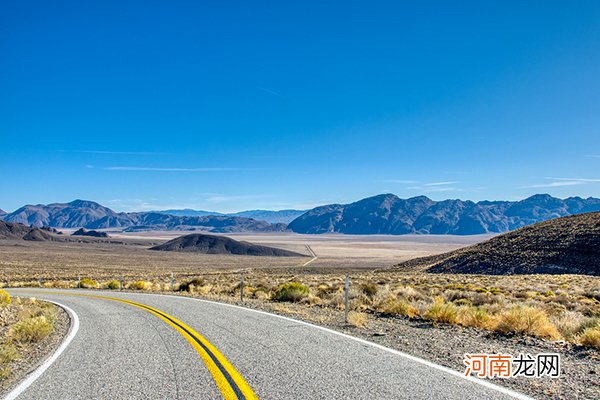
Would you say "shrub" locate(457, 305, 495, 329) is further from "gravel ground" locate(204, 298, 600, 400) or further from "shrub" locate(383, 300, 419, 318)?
"shrub" locate(383, 300, 419, 318)

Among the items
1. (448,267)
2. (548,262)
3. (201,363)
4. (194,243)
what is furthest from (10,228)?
(201,363)

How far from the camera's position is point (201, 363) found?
712cm

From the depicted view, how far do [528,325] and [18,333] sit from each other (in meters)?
11.6

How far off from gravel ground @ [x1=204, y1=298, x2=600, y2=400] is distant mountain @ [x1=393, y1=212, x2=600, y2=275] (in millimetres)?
38025

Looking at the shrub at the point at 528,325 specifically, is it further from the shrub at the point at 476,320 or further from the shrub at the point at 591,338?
the shrub at the point at 591,338

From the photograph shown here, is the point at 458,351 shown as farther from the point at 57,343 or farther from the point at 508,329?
the point at 57,343

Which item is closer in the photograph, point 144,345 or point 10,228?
point 144,345

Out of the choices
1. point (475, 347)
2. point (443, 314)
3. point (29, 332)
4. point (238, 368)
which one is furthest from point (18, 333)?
point (443, 314)

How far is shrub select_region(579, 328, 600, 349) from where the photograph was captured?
326 inches

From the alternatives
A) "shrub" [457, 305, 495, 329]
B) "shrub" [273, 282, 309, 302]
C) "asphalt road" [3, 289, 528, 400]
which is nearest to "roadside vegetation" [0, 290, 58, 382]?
"asphalt road" [3, 289, 528, 400]

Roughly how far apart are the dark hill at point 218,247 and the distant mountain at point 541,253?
75.5m

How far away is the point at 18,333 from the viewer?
9891mm

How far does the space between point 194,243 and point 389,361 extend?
135682 millimetres

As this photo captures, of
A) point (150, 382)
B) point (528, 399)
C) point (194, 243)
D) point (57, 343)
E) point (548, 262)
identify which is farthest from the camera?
point (194, 243)
